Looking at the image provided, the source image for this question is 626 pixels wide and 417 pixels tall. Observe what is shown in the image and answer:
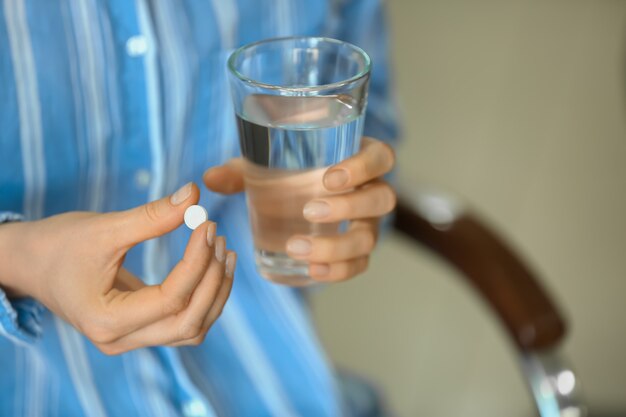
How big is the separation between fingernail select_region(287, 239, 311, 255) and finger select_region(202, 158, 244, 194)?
6cm

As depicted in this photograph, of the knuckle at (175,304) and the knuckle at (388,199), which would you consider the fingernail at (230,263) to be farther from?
the knuckle at (388,199)

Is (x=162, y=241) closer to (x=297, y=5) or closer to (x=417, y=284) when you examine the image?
(x=297, y=5)

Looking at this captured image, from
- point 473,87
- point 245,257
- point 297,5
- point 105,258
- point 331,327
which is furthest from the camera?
point 473,87

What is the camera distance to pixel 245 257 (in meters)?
0.56

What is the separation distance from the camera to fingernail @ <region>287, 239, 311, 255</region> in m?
0.48

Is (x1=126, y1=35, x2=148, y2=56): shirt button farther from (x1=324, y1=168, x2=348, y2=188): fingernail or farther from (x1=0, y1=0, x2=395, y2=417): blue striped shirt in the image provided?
(x1=324, y1=168, x2=348, y2=188): fingernail

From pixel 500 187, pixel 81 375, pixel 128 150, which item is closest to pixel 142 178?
pixel 128 150

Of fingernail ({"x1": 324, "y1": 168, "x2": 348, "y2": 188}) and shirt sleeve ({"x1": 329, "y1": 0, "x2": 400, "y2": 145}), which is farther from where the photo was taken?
shirt sleeve ({"x1": 329, "y1": 0, "x2": 400, "y2": 145})

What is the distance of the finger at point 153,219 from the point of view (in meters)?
0.39

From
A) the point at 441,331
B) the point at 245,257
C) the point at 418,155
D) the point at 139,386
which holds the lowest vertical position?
the point at 441,331

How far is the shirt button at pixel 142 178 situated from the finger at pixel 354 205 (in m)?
0.17

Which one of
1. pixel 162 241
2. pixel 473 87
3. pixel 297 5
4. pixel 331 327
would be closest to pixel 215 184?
pixel 162 241

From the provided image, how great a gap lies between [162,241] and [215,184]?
49 mm

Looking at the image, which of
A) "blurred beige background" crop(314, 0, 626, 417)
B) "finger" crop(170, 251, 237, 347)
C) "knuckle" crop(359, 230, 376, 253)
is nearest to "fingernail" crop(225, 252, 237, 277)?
"finger" crop(170, 251, 237, 347)
